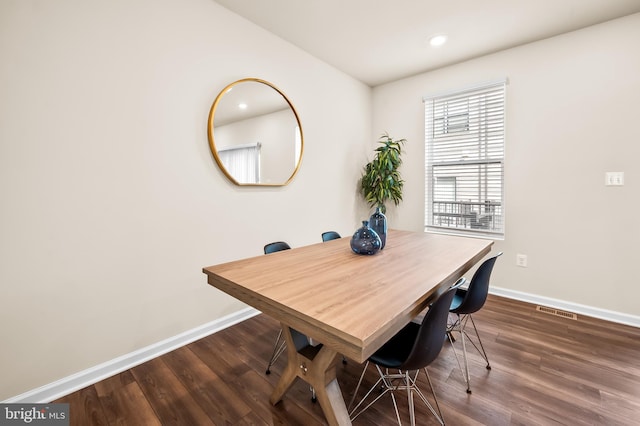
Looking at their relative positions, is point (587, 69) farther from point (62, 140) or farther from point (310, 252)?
point (62, 140)

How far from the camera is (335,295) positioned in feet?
3.95

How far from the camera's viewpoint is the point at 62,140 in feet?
5.46

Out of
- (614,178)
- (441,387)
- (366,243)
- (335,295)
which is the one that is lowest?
(441,387)

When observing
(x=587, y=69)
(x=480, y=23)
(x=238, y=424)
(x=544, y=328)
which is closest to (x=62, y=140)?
(x=238, y=424)

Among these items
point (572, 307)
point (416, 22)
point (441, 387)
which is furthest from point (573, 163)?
point (441, 387)

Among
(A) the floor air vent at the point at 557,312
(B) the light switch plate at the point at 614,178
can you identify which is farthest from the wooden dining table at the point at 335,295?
(B) the light switch plate at the point at 614,178

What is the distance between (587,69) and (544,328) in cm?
244

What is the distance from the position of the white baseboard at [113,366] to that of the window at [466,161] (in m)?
2.85

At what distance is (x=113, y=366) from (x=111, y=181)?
4.08 ft

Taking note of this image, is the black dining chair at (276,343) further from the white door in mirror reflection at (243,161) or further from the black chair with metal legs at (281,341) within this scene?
the white door in mirror reflection at (243,161)

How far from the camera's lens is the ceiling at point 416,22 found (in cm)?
233

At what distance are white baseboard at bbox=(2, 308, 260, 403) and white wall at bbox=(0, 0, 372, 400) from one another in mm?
43

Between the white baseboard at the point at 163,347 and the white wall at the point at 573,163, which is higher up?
the white wall at the point at 573,163

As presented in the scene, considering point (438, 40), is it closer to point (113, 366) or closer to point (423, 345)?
point (423, 345)
